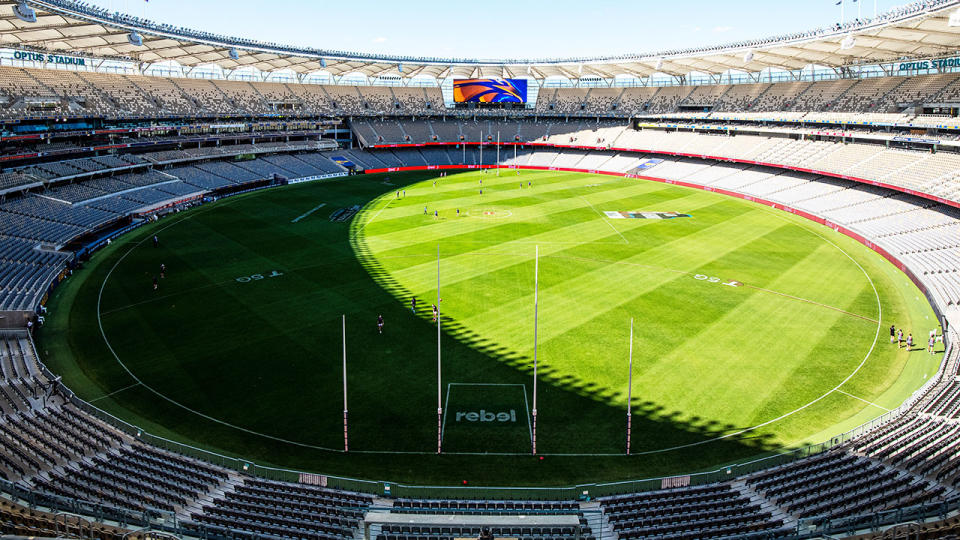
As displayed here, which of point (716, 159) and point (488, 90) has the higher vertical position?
point (488, 90)

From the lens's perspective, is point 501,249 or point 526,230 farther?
point 526,230

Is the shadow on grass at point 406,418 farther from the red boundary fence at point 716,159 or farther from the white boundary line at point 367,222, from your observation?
the red boundary fence at point 716,159

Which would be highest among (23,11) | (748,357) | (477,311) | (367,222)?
(23,11)

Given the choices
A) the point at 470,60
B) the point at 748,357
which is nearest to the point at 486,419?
the point at 748,357

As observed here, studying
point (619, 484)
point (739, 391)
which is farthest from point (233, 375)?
point (739, 391)

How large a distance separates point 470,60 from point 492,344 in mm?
90695

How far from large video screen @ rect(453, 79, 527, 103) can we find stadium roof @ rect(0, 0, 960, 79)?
115 inches

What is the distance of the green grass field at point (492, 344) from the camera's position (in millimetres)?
26375

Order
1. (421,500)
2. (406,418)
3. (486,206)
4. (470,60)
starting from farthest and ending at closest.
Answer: (470,60) < (486,206) < (406,418) < (421,500)

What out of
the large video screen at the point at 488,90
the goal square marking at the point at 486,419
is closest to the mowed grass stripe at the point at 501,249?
the goal square marking at the point at 486,419

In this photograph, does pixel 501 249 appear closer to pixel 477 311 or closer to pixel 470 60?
pixel 477 311

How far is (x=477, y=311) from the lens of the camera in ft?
131

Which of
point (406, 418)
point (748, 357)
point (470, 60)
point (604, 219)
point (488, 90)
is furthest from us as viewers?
point (488, 90)

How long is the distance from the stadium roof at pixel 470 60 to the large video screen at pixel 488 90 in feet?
9.59
